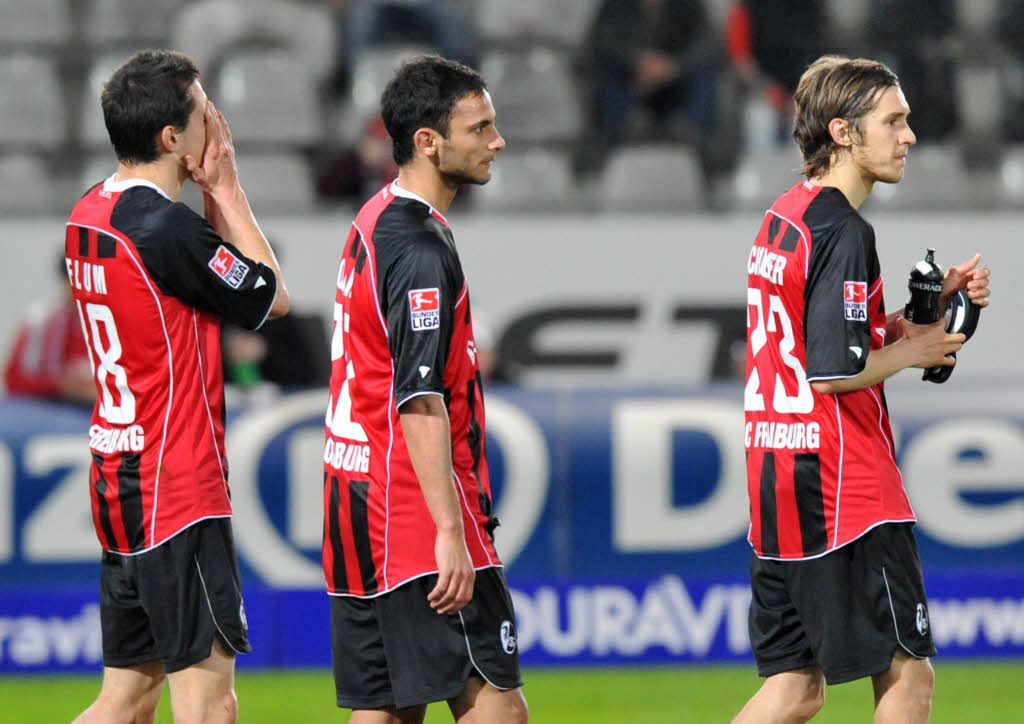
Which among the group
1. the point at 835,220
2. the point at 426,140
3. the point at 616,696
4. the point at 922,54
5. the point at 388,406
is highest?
the point at 922,54

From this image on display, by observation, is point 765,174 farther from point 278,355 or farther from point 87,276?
point 87,276

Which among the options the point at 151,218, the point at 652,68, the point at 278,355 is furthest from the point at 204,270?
the point at 652,68

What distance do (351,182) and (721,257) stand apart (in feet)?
7.22

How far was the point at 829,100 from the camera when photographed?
14.4 ft

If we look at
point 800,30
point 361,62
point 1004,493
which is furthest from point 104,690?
point 800,30

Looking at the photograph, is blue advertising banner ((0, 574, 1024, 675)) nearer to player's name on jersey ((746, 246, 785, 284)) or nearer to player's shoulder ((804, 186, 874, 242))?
player's name on jersey ((746, 246, 785, 284))

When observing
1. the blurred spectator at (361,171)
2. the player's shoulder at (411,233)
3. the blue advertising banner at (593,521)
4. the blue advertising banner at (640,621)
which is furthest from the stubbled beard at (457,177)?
the blurred spectator at (361,171)

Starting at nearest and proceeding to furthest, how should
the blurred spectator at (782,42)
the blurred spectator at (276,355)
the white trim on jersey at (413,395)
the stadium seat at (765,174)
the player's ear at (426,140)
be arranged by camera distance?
1. the white trim on jersey at (413,395)
2. the player's ear at (426,140)
3. the blurred spectator at (276,355)
4. the stadium seat at (765,174)
5. the blurred spectator at (782,42)

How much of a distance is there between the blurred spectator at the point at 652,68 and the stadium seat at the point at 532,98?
211 millimetres

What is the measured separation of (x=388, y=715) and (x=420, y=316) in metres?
1.02

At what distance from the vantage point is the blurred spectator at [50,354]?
326 inches

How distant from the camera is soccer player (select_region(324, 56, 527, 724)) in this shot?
4.02m

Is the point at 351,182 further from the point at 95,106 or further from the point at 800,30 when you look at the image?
the point at 800,30

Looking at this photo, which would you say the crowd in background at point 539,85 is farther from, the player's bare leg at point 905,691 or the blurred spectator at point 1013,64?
the player's bare leg at point 905,691
